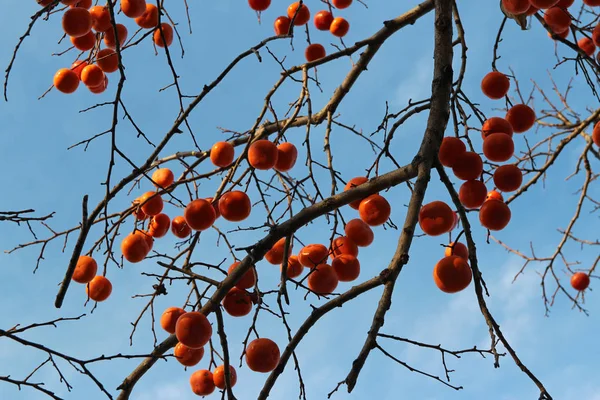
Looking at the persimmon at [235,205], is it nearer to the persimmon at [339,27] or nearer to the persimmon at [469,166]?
the persimmon at [469,166]

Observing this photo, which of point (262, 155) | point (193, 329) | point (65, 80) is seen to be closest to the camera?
point (193, 329)

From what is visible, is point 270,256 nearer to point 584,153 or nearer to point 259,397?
point 259,397

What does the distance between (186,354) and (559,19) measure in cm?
283

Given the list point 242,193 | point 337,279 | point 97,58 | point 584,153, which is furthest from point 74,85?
point 584,153

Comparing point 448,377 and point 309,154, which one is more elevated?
point 309,154

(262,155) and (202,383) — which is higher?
(262,155)

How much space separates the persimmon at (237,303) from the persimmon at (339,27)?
2684 millimetres

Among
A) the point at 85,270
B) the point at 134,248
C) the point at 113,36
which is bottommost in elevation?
the point at 85,270

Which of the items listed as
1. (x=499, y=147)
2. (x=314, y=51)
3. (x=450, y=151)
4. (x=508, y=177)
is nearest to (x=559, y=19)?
(x=499, y=147)

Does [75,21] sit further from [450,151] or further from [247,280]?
[450,151]

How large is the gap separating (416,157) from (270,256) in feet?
2.83

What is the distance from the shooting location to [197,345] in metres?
2.29

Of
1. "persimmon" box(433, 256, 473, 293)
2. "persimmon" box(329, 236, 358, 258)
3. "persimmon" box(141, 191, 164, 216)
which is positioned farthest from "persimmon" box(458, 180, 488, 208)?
"persimmon" box(141, 191, 164, 216)

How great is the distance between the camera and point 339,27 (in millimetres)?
4457
